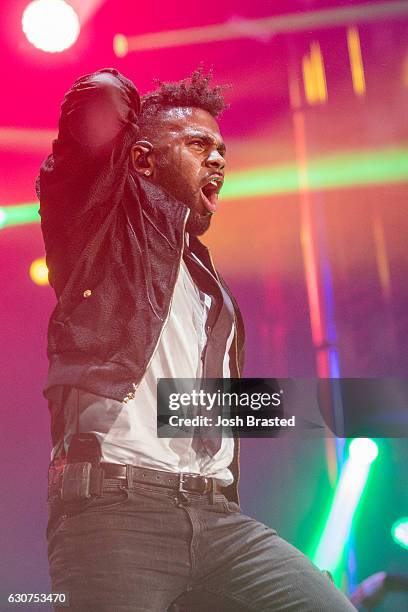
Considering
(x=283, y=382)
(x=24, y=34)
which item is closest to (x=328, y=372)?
(x=283, y=382)

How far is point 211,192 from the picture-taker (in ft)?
6.09

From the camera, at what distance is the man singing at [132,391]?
4.40 ft

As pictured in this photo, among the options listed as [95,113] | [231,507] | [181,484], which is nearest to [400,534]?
[231,507]

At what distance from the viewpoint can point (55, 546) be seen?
1.36m

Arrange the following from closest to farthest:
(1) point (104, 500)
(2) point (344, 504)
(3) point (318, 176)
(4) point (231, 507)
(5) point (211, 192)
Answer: (1) point (104, 500) < (4) point (231, 507) < (2) point (344, 504) < (5) point (211, 192) < (3) point (318, 176)

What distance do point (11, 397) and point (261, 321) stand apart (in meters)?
0.70

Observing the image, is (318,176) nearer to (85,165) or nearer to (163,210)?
(163,210)

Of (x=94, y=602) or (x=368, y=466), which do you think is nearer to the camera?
(x=94, y=602)

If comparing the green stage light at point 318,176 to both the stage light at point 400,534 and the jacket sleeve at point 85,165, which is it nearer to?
the jacket sleeve at point 85,165

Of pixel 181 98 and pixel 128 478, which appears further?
pixel 181 98

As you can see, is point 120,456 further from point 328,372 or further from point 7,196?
point 7,196

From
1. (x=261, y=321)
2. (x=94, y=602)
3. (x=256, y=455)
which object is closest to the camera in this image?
(x=94, y=602)

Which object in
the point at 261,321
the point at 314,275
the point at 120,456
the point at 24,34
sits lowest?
the point at 120,456

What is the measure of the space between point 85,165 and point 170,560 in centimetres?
87
